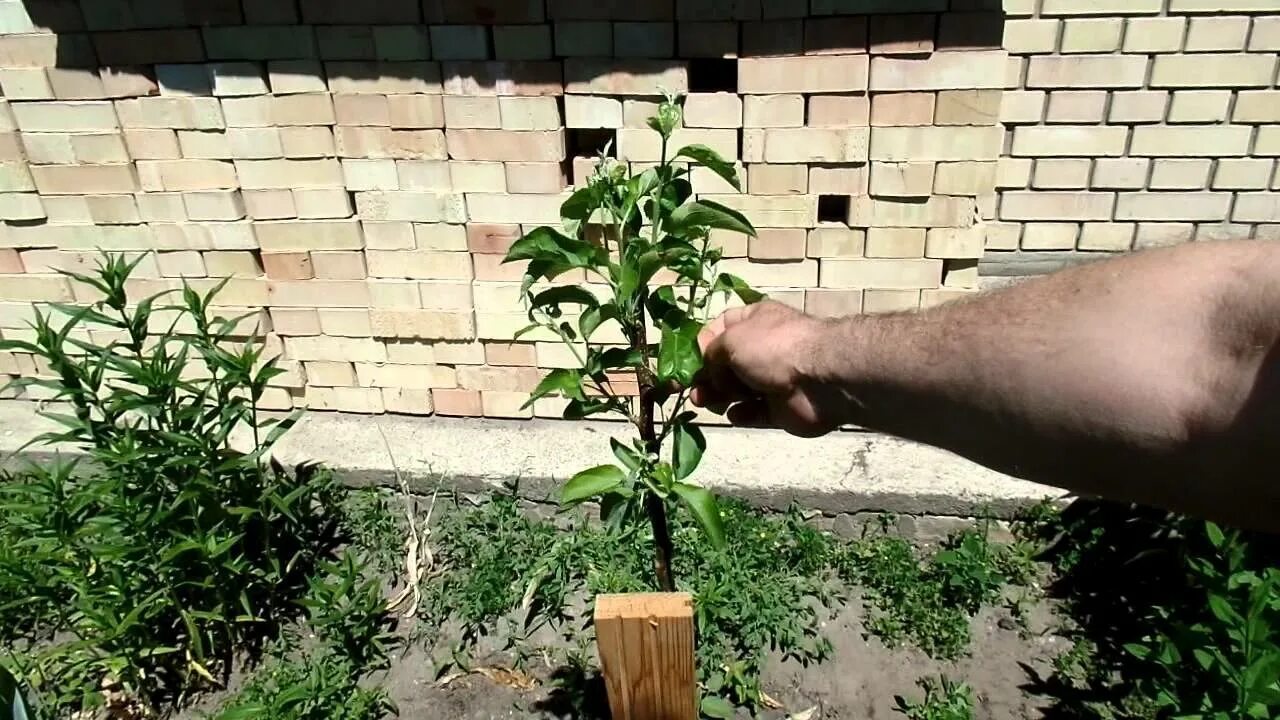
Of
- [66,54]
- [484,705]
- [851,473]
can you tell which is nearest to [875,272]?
[851,473]

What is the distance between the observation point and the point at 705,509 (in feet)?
5.33

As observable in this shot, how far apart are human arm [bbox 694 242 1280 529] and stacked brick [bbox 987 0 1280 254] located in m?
1.78

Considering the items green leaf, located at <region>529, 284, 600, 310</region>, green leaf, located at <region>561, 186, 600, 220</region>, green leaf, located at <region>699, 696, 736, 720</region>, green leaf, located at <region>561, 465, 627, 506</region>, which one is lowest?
green leaf, located at <region>699, 696, 736, 720</region>

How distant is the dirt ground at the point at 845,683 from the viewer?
269 centimetres

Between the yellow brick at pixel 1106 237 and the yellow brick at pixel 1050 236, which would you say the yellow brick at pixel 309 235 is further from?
the yellow brick at pixel 1106 237

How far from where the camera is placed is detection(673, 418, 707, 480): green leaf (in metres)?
1.72

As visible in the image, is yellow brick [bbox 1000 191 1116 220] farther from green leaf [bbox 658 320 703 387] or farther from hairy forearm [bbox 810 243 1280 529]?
green leaf [bbox 658 320 703 387]

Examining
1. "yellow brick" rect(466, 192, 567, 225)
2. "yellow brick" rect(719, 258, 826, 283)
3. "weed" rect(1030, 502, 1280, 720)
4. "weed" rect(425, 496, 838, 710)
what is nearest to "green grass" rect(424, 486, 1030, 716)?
"weed" rect(425, 496, 838, 710)

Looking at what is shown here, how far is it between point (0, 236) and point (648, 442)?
2981 mm

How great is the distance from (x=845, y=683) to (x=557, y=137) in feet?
6.49

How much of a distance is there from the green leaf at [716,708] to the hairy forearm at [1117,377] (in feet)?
4.39

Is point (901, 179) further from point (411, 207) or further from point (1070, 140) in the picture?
point (411, 207)

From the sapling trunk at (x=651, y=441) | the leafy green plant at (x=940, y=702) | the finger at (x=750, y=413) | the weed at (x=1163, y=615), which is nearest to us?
the sapling trunk at (x=651, y=441)

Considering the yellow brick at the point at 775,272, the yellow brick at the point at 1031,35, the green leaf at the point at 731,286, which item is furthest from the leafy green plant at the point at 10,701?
the yellow brick at the point at 1031,35
